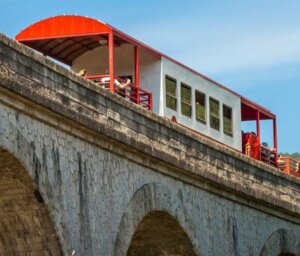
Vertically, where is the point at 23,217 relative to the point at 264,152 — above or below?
below

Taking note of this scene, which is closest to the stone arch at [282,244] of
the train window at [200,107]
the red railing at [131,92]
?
the train window at [200,107]

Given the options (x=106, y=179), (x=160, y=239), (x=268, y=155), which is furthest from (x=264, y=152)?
(x=106, y=179)

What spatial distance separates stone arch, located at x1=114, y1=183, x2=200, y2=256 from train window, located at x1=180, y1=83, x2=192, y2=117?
A: 368cm

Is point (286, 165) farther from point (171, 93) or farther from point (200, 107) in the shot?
point (171, 93)

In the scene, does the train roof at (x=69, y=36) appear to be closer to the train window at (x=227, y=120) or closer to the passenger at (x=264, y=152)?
the train window at (x=227, y=120)

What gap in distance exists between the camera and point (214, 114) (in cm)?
3356

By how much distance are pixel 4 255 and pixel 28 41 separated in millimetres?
6883

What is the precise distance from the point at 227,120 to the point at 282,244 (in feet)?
11.1

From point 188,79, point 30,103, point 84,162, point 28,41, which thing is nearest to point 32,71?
point 30,103

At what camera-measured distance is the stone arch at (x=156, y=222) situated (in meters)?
26.1

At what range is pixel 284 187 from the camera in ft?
114

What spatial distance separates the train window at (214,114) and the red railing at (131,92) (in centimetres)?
362

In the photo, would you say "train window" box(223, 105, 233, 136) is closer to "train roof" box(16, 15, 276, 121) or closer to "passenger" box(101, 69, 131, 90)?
"train roof" box(16, 15, 276, 121)

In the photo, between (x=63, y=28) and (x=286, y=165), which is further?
(x=286, y=165)
